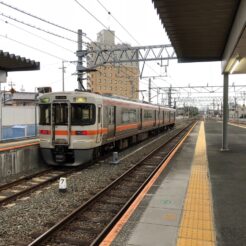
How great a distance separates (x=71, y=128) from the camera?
41.7 ft

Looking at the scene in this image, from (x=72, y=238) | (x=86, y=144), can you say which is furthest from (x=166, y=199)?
(x=86, y=144)

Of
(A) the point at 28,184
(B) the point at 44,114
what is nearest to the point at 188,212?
(A) the point at 28,184

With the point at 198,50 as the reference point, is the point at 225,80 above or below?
below

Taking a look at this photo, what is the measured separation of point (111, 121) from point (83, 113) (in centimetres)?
250

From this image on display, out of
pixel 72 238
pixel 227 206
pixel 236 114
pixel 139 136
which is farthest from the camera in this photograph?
pixel 236 114

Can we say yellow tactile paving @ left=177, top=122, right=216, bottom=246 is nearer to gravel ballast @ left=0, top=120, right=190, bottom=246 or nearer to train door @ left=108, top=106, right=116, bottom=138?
gravel ballast @ left=0, top=120, right=190, bottom=246

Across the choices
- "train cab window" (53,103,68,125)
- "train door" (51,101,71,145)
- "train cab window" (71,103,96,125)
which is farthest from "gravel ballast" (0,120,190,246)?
"train cab window" (53,103,68,125)

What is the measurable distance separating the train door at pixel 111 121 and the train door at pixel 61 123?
93.6 inches

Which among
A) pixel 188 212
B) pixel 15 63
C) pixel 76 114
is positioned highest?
pixel 15 63

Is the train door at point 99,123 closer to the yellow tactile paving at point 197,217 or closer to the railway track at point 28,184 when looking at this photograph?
the railway track at point 28,184

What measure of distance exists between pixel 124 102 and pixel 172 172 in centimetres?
703

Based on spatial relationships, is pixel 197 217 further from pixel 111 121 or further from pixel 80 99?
pixel 111 121

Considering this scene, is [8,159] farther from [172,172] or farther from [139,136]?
[139,136]

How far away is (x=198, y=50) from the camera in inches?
603
